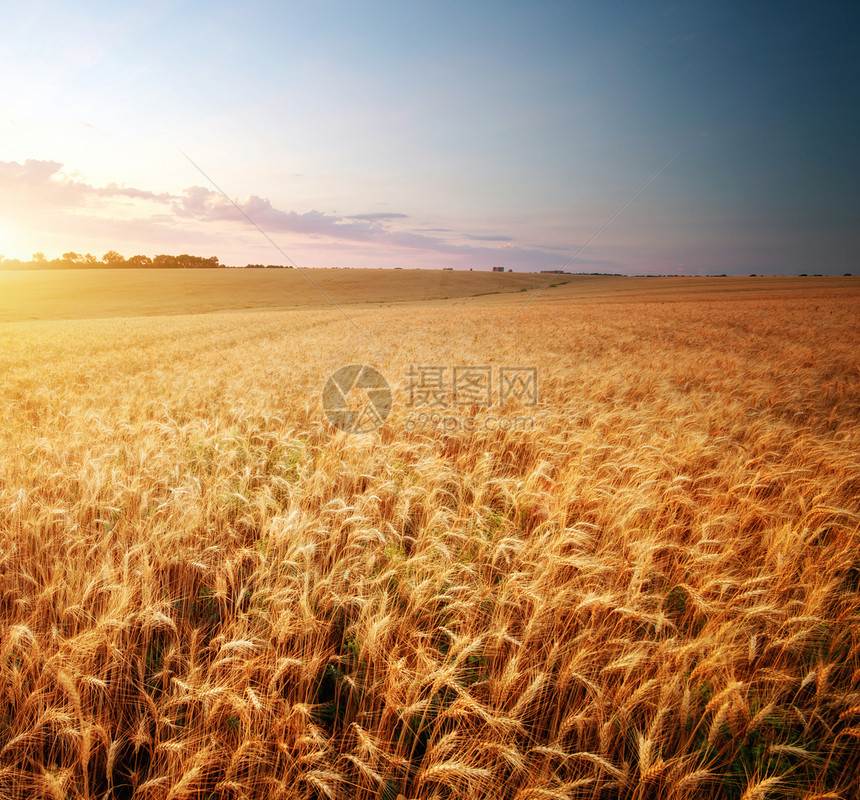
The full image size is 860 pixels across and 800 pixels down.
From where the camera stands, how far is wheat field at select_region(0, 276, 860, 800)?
1372mm

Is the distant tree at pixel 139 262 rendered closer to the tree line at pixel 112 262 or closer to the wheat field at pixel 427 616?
the tree line at pixel 112 262

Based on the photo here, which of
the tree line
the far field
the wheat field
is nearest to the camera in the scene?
the wheat field

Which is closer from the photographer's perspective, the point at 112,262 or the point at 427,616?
the point at 427,616

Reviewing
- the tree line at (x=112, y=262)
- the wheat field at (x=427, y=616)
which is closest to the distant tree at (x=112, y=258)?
the tree line at (x=112, y=262)

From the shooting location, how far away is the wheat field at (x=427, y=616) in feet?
4.50

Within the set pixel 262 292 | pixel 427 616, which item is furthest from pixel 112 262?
pixel 427 616

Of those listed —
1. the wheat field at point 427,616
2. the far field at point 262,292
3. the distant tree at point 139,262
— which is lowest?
the wheat field at point 427,616

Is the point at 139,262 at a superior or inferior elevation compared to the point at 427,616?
superior

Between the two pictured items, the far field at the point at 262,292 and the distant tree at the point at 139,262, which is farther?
the distant tree at the point at 139,262

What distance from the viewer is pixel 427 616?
6.22 ft

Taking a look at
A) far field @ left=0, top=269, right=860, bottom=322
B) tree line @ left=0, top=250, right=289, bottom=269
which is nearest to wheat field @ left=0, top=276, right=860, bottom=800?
far field @ left=0, top=269, right=860, bottom=322

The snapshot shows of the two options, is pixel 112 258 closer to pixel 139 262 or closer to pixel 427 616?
pixel 139 262

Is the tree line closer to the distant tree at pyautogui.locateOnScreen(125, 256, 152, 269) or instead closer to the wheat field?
the distant tree at pyautogui.locateOnScreen(125, 256, 152, 269)

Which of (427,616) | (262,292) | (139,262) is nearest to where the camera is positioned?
(427,616)
